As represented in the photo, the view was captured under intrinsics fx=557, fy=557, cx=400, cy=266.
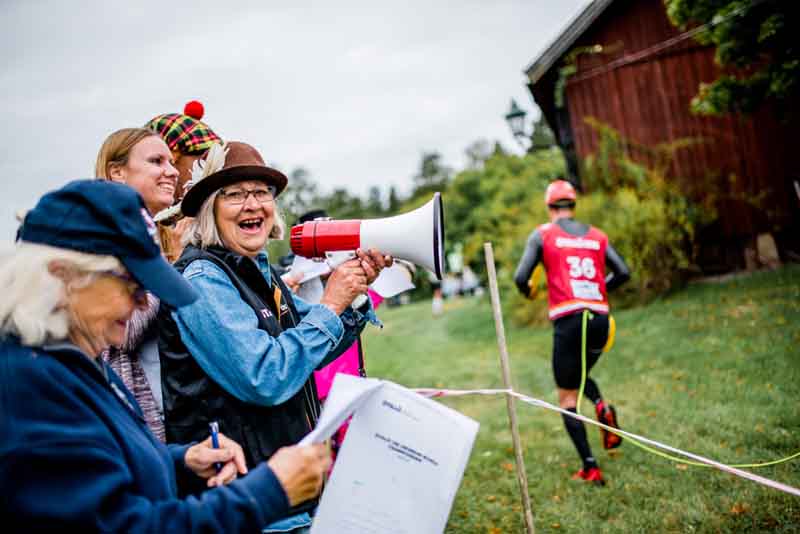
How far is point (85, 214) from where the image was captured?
1243mm

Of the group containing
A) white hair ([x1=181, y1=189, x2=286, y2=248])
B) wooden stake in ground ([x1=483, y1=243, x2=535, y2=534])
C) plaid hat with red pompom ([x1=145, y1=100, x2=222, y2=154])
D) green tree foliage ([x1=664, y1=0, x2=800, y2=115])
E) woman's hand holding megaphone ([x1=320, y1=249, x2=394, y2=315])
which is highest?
green tree foliage ([x1=664, y1=0, x2=800, y2=115])

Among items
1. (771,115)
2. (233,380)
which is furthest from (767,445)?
(771,115)

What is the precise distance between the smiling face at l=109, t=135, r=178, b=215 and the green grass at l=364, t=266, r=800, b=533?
2984 millimetres

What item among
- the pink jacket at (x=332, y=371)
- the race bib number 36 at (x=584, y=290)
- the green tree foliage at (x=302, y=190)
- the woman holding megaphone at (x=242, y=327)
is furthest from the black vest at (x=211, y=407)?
the green tree foliage at (x=302, y=190)

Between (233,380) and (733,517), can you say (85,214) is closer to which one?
(233,380)

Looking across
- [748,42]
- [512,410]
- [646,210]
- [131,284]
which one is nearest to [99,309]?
[131,284]

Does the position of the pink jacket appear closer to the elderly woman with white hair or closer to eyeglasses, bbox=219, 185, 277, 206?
eyeglasses, bbox=219, 185, 277, 206

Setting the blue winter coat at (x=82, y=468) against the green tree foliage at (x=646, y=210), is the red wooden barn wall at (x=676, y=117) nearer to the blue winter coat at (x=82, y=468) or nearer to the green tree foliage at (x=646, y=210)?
the green tree foliage at (x=646, y=210)

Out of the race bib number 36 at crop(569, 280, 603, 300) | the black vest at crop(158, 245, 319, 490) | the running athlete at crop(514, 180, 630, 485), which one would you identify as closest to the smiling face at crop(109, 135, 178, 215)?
the black vest at crop(158, 245, 319, 490)

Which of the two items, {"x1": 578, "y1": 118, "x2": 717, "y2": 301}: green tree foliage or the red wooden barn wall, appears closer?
{"x1": 578, "y1": 118, "x2": 717, "y2": 301}: green tree foliage

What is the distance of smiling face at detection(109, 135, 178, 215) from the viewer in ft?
7.55

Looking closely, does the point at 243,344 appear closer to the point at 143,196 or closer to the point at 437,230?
the point at 437,230

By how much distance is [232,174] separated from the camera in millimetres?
2002

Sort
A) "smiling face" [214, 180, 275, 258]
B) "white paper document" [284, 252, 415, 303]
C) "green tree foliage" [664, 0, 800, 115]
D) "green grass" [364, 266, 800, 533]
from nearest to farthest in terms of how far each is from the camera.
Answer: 1. "smiling face" [214, 180, 275, 258]
2. "white paper document" [284, 252, 415, 303]
3. "green grass" [364, 266, 800, 533]
4. "green tree foliage" [664, 0, 800, 115]
